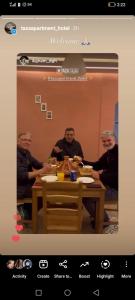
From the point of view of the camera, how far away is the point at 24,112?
853 mm

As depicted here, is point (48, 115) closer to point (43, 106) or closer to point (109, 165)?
point (43, 106)

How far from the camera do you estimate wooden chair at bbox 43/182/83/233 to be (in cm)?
95

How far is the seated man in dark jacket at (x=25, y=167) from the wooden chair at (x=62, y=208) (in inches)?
3.4

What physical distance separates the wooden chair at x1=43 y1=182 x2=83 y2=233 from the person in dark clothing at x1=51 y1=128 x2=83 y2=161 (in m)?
0.10

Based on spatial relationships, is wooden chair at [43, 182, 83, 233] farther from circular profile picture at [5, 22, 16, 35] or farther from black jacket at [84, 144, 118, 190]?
circular profile picture at [5, 22, 16, 35]

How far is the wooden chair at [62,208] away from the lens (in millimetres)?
949

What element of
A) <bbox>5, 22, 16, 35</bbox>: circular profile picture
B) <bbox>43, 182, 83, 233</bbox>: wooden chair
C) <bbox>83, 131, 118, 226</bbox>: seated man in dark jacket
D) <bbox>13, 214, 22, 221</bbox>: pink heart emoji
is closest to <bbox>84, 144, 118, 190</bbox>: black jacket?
<bbox>83, 131, 118, 226</bbox>: seated man in dark jacket

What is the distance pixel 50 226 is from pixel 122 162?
30 cm

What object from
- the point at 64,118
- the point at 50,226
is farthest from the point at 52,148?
the point at 50,226

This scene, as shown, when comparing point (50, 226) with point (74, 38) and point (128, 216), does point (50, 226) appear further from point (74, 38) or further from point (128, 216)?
point (74, 38)

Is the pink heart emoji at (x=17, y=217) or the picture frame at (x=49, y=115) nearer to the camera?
the pink heart emoji at (x=17, y=217)
